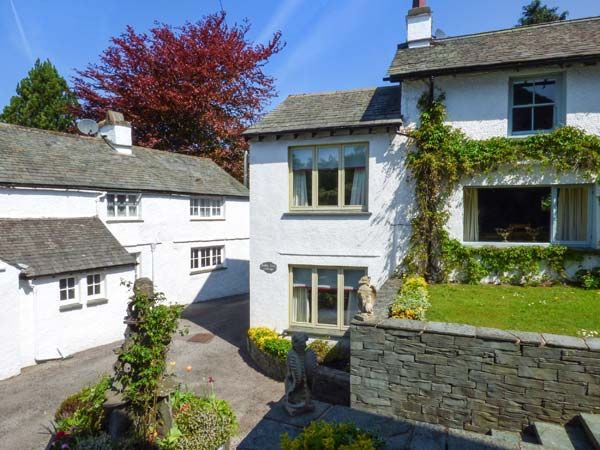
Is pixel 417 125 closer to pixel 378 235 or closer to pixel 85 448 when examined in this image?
pixel 378 235

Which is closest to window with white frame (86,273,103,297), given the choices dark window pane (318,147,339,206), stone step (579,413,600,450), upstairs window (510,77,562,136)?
dark window pane (318,147,339,206)

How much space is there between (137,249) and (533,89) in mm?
16250

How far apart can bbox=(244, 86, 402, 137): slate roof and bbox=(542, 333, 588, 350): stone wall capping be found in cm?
657

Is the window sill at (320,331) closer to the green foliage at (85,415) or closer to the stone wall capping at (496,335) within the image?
the stone wall capping at (496,335)

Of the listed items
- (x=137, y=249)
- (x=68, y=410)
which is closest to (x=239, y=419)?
(x=68, y=410)

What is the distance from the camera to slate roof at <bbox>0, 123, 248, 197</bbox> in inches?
546

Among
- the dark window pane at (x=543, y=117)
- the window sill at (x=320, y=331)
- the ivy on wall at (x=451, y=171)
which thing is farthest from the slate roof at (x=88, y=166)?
the dark window pane at (x=543, y=117)

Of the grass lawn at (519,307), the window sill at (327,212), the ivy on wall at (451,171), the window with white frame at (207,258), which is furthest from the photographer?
the window with white frame at (207,258)

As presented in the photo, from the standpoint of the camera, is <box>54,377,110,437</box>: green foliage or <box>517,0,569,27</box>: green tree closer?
<box>54,377,110,437</box>: green foliage

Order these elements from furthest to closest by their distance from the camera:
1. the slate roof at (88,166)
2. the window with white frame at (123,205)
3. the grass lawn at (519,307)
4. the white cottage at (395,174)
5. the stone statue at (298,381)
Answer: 1. the window with white frame at (123,205)
2. the slate roof at (88,166)
3. the white cottage at (395,174)
4. the grass lawn at (519,307)
5. the stone statue at (298,381)

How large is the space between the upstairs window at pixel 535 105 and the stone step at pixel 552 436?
7.41 metres

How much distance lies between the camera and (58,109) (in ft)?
109

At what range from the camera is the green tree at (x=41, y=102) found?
1282 inches

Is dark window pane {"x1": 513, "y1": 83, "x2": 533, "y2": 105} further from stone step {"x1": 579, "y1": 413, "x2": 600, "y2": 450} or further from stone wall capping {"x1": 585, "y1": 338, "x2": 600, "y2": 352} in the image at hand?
stone step {"x1": 579, "y1": 413, "x2": 600, "y2": 450}
